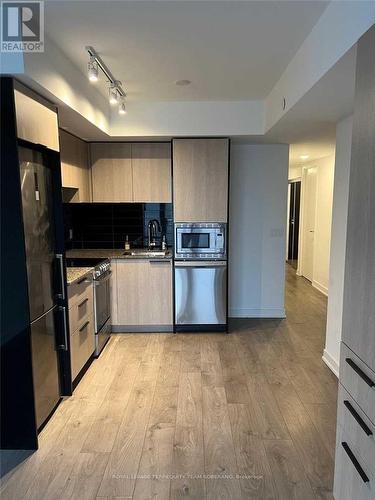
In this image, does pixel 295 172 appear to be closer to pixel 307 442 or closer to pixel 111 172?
pixel 111 172

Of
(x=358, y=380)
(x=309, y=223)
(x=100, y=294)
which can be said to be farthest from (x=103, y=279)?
(x=309, y=223)

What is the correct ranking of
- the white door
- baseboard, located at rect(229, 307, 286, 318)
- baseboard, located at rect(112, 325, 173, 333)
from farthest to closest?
the white door
baseboard, located at rect(229, 307, 286, 318)
baseboard, located at rect(112, 325, 173, 333)

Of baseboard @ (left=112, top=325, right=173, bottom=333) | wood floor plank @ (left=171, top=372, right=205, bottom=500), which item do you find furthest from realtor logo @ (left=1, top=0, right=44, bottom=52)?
baseboard @ (left=112, top=325, right=173, bottom=333)

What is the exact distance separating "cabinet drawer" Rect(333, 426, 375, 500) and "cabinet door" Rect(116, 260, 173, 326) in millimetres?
2647

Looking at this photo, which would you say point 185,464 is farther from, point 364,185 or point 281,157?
point 281,157

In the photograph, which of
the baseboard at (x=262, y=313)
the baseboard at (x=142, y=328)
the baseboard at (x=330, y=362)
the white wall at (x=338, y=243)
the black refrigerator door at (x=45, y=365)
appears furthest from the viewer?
the baseboard at (x=262, y=313)

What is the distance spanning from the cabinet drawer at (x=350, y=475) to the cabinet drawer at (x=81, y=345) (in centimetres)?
204

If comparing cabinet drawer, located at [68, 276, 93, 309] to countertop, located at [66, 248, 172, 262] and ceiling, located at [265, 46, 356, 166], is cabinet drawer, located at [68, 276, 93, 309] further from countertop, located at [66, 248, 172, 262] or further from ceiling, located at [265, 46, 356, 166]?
ceiling, located at [265, 46, 356, 166]

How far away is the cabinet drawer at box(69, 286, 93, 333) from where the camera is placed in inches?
114

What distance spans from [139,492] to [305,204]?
638 cm

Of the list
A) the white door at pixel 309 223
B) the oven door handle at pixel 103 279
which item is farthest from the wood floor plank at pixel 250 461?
the white door at pixel 309 223

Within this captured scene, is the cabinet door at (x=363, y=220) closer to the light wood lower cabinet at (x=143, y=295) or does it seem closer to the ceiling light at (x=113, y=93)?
the ceiling light at (x=113, y=93)

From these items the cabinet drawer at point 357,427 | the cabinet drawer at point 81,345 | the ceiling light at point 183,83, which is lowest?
the cabinet drawer at point 81,345

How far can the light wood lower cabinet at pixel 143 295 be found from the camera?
413 centimetres
